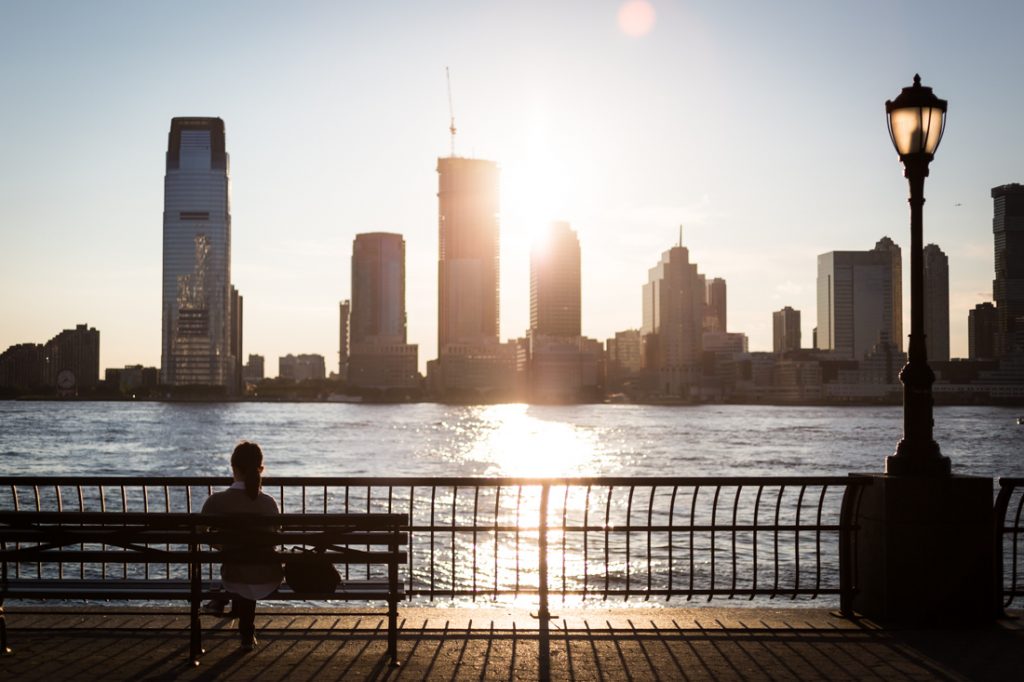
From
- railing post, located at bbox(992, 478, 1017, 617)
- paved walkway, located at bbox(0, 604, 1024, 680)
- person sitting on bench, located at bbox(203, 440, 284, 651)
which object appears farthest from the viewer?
railing post, located at bbox(992, 478, 1017, 617)

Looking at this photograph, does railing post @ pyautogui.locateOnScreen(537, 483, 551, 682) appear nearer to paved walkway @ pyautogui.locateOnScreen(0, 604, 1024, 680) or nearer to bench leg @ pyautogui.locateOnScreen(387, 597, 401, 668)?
paved walkway @ pyautogui.locateOnScreen(0, 604, 1024, 680)

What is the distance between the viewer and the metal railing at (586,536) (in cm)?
1048

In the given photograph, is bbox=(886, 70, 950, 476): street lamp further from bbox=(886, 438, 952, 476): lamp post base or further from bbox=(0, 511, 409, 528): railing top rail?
bbox=(0, 511, 409, 528): railing top rail

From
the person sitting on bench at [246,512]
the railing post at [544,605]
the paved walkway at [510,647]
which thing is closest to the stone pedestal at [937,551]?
the paved walkway at [510,647]

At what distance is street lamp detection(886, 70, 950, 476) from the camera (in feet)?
34.2

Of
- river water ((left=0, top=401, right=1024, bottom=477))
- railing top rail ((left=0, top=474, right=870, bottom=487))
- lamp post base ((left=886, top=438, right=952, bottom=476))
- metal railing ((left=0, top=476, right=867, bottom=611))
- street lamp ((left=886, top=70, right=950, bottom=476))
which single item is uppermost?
street lamp ((left=886, top=70, right=950, bottom=476))

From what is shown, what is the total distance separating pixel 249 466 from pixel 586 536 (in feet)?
12.0

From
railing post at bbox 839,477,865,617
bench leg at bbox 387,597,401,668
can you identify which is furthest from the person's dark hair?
railing post at bbox 839,477,865,617

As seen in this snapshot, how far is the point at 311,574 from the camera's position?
28.2 ft

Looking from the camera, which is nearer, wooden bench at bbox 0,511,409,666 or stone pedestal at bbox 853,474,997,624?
wooden bench at bbox 0,511,409,666

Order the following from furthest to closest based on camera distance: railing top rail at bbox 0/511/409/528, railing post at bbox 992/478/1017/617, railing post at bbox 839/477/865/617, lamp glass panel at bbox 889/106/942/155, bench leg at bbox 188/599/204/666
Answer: lamp glass panel at bbox 889/106/942/155, railing post at bbox 839/477/865/617, railing post at bbox 992/478/1017/617, bench leg at bbox 188/599/204/666, railing top rail at bbox 0/511/409/528

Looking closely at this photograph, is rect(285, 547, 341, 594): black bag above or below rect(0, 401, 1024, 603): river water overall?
above

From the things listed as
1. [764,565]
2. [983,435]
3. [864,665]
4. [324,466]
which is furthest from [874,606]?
[983,435]

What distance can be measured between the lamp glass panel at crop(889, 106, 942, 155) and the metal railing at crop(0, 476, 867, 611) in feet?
11.0
